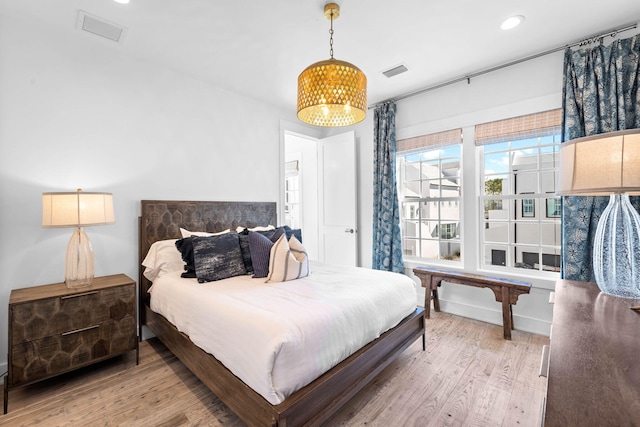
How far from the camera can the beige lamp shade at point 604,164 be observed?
4.24 ft

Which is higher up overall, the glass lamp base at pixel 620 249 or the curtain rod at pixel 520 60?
the curtain rod at pixel 520 60

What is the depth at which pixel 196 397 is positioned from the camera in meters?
1.96

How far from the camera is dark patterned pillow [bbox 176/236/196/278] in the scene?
2513 mm

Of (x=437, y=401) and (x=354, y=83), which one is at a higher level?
(x=354, y=83)

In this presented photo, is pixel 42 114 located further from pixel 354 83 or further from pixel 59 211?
pixel 354 83

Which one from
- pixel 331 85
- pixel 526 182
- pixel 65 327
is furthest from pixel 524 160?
pixel 65 327

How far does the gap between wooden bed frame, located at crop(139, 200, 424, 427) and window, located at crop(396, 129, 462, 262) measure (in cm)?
146

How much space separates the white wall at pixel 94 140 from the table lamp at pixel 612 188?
316cm

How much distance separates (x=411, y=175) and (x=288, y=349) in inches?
124

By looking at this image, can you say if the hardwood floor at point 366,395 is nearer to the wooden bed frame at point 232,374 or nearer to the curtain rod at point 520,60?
the wooden bed frame at point 232,374

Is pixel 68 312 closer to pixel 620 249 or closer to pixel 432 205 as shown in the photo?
pixel 620 249

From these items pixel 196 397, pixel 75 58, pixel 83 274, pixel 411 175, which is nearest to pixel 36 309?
pixel 83 274

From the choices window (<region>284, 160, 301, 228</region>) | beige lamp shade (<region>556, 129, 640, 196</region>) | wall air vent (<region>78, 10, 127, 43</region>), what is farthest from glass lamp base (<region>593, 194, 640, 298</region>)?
window (<region>284, 160, 301, 228</region>)

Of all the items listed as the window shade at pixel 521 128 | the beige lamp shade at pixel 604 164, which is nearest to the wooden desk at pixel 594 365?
the beige lamp shade at pixel 604 164
